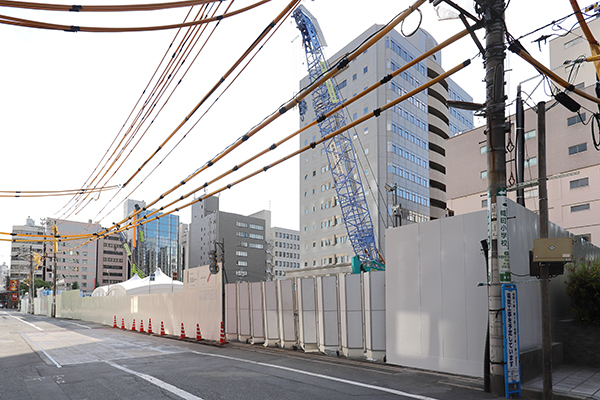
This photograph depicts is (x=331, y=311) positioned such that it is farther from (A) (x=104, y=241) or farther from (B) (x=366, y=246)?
(A) (x=104, y=241)

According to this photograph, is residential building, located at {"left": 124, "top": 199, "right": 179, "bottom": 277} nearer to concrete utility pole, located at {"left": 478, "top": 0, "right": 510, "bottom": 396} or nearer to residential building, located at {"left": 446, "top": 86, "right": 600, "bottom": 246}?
residential building, located at {"left": 446, "top": 86, "right": 600, "bottom": 246}

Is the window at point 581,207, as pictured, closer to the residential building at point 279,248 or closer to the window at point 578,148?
the window at point 578,148

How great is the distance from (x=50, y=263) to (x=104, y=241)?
76.5 ft

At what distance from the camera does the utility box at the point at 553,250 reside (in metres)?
8.59

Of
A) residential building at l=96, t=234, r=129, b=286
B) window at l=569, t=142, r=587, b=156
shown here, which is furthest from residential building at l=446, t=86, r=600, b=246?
residential building at l=96, t=234, r=129, b=286

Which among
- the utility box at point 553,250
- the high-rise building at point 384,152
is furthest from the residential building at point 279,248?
the utility box at point 553,250

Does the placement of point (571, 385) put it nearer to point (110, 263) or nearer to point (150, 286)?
point (150, 286)

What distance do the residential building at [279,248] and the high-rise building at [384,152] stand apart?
6323cm

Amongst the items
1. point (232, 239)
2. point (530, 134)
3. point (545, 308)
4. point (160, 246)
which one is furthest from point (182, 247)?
point (545, 308)

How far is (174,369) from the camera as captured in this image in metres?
12.6

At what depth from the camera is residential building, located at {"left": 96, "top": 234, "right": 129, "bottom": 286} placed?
15450 cm

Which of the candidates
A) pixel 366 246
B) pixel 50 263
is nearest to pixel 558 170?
pixel 366 246

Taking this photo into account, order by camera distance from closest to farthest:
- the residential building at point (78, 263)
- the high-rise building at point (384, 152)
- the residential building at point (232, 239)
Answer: the high-rise building at point (384, 152), the residential building at point (232, 239), the residential building at point (78, 263)

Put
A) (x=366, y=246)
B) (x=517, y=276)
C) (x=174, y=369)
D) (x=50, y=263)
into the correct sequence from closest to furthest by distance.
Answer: (x=517, y=276)
(x=174, y=369)
(x=366, y=246)
(x=50, y=263)
